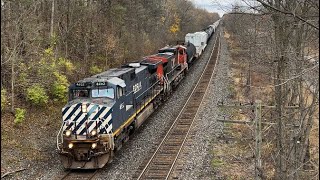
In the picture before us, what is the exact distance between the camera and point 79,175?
14.1m

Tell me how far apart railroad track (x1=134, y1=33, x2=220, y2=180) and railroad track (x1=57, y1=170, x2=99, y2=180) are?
5.65 ft

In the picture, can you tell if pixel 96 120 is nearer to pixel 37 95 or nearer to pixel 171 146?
pixel 171 146

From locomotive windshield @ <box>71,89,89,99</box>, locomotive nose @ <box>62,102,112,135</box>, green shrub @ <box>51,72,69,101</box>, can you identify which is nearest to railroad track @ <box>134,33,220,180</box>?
locomotive nose @ <box>62,102,112,135</box>

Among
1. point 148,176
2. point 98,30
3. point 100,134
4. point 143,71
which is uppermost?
point 98,30

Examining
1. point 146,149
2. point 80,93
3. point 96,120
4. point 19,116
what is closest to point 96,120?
point 96,120

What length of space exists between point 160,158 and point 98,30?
1730 cm

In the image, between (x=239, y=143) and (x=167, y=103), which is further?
(x=167, y=103)

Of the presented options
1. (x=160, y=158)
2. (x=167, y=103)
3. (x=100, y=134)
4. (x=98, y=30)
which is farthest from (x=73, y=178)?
(x=98, y=30)

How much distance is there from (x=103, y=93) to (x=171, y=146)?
4.47m

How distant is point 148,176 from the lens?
1395 cm

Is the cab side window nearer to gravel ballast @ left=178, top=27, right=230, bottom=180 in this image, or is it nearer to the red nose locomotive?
the red nose locomotive

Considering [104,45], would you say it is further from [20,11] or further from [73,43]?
[20,11]

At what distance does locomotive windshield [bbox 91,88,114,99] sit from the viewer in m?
14.9

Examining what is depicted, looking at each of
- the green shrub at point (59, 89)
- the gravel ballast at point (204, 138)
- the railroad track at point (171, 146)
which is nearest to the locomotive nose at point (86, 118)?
the railroad track at point (171, 146)
